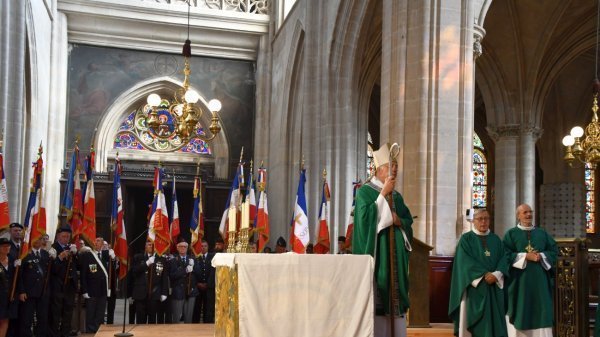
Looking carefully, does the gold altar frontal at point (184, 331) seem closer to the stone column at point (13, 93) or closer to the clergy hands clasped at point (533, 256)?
the clergy hands clasped at point (533, 256)

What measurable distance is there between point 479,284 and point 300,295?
7.74 ft

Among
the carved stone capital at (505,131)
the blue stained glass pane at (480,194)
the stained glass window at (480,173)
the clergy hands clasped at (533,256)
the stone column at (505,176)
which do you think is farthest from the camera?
the stained glass window at (480,173)

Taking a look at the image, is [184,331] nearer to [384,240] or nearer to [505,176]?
[384,240]

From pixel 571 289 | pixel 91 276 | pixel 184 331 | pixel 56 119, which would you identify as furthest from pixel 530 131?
pixel 56 119

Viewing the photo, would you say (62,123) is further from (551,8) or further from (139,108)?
(551,8)

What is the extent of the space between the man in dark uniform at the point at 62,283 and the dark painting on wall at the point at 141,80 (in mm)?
11239

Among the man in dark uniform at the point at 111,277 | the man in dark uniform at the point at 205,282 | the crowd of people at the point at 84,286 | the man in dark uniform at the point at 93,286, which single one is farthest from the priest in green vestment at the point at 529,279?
the man in dark uniform at the point at 111,277

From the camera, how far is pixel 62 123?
2200 cm

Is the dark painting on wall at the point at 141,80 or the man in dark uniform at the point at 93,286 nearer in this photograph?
the man in dark uniform at the point at 93,286

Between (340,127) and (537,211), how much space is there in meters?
8.97

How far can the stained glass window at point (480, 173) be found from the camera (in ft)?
88.1

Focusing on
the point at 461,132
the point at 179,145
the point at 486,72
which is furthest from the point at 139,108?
the point at 461,132

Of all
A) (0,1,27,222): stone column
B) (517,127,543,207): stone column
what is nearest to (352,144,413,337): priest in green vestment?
(0,1,27,222): stone column

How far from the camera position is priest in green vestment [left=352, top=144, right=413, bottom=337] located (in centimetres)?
601
